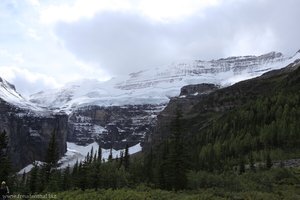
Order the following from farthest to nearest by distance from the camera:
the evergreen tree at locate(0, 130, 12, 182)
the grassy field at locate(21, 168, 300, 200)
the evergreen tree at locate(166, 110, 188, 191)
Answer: the evergreen tree at locate(0, 130, 12, 182) → the evergreen tree at locate(166, 110, 188, 191) → the grassy field at locate(21, 168, 300, 200)

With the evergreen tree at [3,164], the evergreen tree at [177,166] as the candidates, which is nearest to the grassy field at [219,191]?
the evergreen tree at [177,166]


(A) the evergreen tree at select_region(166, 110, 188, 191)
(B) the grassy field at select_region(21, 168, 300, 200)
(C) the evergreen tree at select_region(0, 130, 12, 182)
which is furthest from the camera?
(C) the evergreen tree at select_region(0, 130, 12, 182)

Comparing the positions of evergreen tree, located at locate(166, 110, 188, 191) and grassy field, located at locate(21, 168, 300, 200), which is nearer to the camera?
grassy field, located at locate(21, 168, 300, 200)

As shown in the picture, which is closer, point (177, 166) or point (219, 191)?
point (219, 191)

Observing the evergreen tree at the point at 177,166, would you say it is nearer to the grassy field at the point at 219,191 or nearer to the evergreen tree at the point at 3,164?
the grassy field at the point at 219,191

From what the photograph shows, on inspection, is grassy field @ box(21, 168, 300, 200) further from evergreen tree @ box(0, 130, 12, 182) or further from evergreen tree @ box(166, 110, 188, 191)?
evergreen tree @ box(0, 130, 12, 182)

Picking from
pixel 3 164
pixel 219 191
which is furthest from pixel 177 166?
pixel 3 164

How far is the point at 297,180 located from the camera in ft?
220

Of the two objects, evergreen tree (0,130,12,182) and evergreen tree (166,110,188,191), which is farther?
evergreen tree (0,130,12,182)

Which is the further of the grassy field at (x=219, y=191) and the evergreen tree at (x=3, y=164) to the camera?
the evergreen tree at (x=3, y=164)

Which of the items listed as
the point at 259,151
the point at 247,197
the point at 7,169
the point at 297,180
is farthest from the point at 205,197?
the point at 259,151

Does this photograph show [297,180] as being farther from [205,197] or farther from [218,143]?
[218,143]

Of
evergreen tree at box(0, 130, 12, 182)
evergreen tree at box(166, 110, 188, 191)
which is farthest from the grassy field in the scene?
evergreen tree at box(0, 130, 12, 182)

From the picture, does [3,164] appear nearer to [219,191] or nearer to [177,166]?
[177,166]
